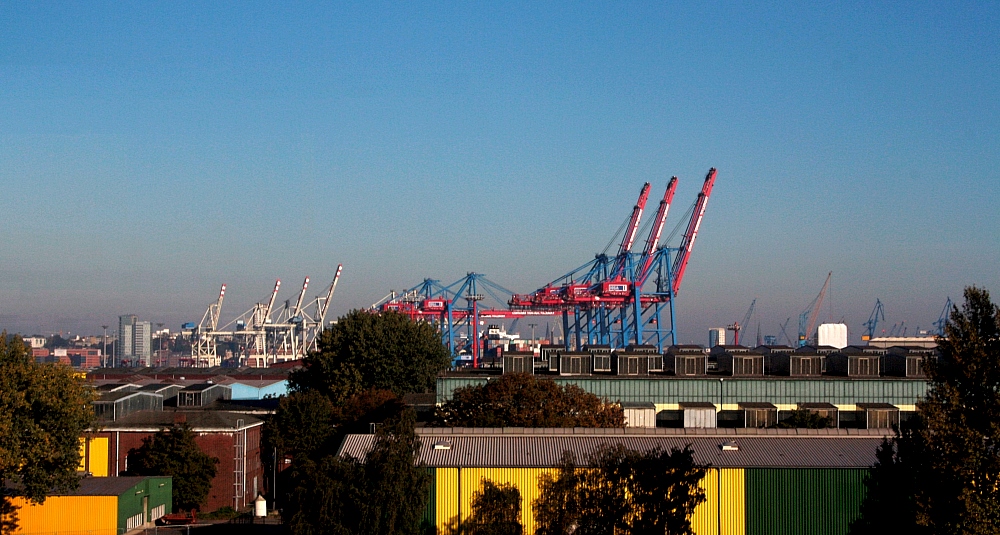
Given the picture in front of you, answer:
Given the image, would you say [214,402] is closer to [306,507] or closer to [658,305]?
[306,507]

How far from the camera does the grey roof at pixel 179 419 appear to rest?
36781 millimetres

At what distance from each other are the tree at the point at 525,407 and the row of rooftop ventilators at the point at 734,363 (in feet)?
25.1

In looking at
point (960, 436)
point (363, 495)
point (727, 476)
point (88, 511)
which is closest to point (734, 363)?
point (727, 476)

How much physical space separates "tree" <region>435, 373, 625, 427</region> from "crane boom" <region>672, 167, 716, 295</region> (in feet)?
203

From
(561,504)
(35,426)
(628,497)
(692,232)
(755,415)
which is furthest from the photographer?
(692,232)

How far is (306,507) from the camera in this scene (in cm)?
1847

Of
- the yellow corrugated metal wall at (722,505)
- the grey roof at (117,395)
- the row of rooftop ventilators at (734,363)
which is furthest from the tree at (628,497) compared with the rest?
the grey roof at (117,395)

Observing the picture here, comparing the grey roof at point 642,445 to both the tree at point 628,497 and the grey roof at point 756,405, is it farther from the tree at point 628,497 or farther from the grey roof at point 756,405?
the grey roof at point 756,405

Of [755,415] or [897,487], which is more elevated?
[897,487]

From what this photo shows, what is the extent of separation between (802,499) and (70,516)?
58.3 ft

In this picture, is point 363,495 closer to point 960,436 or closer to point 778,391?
point 960,436

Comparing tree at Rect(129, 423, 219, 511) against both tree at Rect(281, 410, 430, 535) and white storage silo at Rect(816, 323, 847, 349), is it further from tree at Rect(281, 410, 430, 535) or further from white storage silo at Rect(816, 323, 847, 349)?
white storage silo at Rect(816, 323, 847, 349)

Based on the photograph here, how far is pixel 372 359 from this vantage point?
2120 inches

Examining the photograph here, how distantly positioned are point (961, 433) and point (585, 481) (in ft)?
21.4
